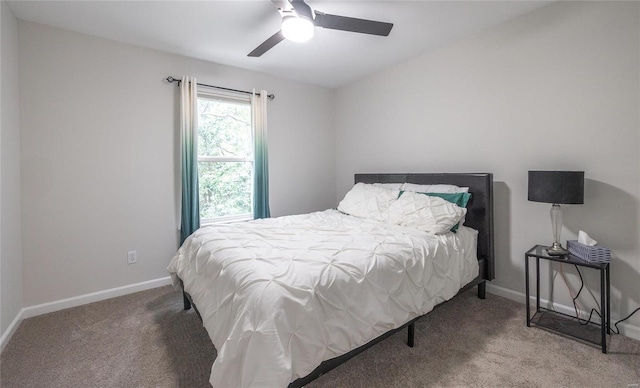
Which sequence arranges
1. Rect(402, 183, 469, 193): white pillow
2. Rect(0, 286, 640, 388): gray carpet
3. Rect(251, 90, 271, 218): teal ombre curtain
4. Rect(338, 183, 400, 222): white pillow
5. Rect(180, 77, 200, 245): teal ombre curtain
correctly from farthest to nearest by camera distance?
Rect(251, 90, 271, 218): teal ombre curtain
Rect(180, 77, 200, 245): teal ombre curtain
Rect(338, 183, 400, 222): white pillow
Rect(402, 183, 469, 193): white pillow
Rect(0, 286, 640, 388): gray carpet

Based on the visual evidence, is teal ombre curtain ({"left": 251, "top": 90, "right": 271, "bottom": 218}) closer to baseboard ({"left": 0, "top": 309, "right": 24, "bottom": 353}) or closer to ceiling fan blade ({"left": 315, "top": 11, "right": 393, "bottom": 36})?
ceiling fan blade ({"left": 315, "top": 11, "right": 393, "bottom": 36})

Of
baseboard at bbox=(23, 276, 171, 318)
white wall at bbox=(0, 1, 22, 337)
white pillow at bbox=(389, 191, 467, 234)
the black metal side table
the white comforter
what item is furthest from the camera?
baseboard at bbox=(23, 276, 171, 318)

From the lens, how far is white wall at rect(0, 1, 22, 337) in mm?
1984

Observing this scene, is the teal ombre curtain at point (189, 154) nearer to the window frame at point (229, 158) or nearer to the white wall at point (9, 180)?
the window frame at point (229, 158)

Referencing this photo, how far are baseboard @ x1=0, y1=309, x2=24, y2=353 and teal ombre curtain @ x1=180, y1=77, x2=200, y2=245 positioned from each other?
1.33 metres

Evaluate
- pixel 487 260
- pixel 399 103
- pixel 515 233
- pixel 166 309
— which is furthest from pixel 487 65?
pixel 166 309

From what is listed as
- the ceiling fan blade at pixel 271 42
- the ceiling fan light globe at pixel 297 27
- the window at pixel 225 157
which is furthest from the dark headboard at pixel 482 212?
the window at pixel 225 157

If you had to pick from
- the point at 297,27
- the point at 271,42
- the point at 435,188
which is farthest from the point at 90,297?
the point at 435,188

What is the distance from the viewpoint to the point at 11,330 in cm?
207

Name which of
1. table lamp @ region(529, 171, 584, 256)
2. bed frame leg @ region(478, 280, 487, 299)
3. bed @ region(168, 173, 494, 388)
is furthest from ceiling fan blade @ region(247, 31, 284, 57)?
bed frame leg @ region(478, 280, 487, 299)

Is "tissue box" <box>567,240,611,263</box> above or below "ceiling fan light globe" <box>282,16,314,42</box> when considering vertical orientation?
below

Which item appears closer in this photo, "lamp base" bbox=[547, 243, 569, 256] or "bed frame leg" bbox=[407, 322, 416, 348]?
"bed frame leg" bbox=[407, 322, 416, 348]

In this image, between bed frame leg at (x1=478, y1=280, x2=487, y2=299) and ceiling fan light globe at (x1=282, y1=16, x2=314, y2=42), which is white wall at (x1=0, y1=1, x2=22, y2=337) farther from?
bed frame leg at (x1=478, y1=280, x2=487, y2=299)

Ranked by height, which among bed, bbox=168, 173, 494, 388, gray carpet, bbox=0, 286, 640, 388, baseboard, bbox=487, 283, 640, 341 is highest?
bed, bbox=168, 173, 494, 388
